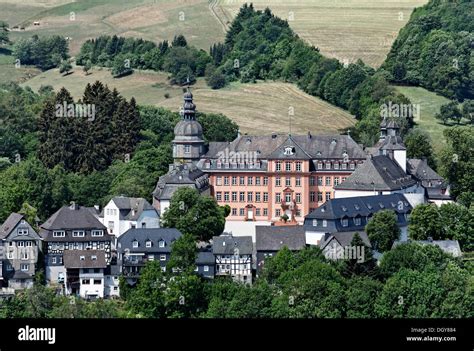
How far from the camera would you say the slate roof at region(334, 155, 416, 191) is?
6625cm

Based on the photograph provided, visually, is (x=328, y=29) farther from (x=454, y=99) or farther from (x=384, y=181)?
(x=384, y=181)

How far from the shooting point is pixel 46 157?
270 feet

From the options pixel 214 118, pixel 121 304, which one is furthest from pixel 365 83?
pixel 121 304

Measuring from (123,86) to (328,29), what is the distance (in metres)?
24.5

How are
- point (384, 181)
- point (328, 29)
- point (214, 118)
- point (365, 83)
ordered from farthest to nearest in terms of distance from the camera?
1. point (328, 29)
2. point (365, 83)
3. point (214, 118)
4. point (384, 181)

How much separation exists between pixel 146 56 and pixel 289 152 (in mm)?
54450

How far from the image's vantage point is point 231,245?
189 feet

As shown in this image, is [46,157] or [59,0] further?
[59,0]

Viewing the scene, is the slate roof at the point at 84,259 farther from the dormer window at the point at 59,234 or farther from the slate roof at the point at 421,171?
the slate roof at the point at 421,171
